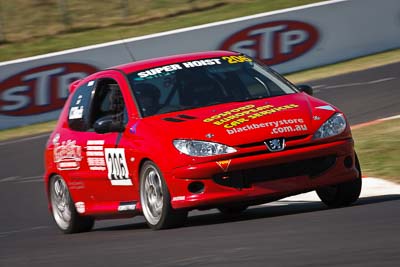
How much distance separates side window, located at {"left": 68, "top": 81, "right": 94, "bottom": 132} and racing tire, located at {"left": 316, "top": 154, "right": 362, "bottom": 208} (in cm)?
229

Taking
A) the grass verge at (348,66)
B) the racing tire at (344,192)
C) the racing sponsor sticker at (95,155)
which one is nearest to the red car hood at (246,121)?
the racing tire at (344,192)

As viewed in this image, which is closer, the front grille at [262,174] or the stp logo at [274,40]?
the front grille at [262,174]

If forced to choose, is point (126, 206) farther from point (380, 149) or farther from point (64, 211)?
point (380, 149)

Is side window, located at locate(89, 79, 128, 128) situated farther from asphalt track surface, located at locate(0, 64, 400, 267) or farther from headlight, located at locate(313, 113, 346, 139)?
headlight, located at locate(313, 113, 346, 139)

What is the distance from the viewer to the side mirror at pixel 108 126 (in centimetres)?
937

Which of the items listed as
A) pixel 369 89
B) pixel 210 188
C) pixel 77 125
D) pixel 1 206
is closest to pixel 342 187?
pixel 210 188

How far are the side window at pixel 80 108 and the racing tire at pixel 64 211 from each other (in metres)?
0.63

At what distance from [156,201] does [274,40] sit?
15.0 meters

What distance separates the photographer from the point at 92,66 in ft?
73.5

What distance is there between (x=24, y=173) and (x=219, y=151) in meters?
7.71

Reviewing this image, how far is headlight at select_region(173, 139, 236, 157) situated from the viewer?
8.52 metres

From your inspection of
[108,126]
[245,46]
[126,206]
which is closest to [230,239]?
[126,206]

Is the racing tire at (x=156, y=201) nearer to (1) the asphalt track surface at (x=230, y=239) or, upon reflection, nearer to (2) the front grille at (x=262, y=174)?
(1) the asphalt track surface at (x=230, y=239)

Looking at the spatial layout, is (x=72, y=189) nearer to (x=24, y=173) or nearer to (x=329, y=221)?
(x=329, y=221)
